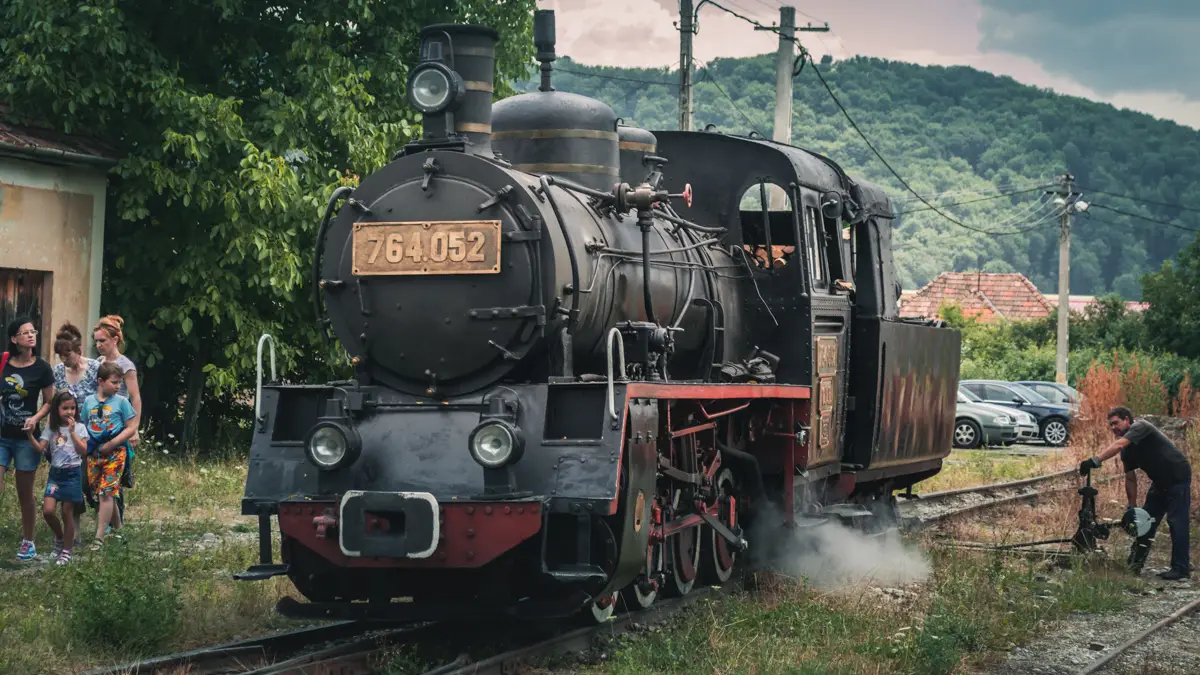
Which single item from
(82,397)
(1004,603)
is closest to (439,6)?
(82,397)

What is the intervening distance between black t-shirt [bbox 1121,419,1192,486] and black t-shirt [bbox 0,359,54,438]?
8304 mm

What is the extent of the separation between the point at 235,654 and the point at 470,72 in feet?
11.3

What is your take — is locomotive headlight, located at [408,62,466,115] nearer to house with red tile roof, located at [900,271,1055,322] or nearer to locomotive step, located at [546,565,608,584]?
locomotive step, located at [546,565,608,584]

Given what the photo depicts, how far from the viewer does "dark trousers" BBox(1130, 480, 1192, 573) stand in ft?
37.1

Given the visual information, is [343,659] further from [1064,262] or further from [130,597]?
[1064,262]

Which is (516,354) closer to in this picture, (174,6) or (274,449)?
(274,449)

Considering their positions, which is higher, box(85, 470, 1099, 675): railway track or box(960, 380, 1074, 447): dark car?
box(960, 380, 1074, 447): dark car

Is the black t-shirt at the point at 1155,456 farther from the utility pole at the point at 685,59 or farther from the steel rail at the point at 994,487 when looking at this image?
the utility pole at the point at 685,59

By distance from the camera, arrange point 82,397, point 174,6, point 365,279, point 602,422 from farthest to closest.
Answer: point 174,6 < point 82,397 < point 365,279 < point 602,422

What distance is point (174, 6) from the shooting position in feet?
50.6

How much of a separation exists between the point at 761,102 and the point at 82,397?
62.0 m

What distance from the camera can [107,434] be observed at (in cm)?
991

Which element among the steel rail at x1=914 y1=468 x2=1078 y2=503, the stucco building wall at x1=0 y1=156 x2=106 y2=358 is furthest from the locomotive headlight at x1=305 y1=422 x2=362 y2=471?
the steel rail at x1=914 y1=468 x2=1078 y2=503

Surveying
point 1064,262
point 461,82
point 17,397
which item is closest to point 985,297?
point 1064,262
